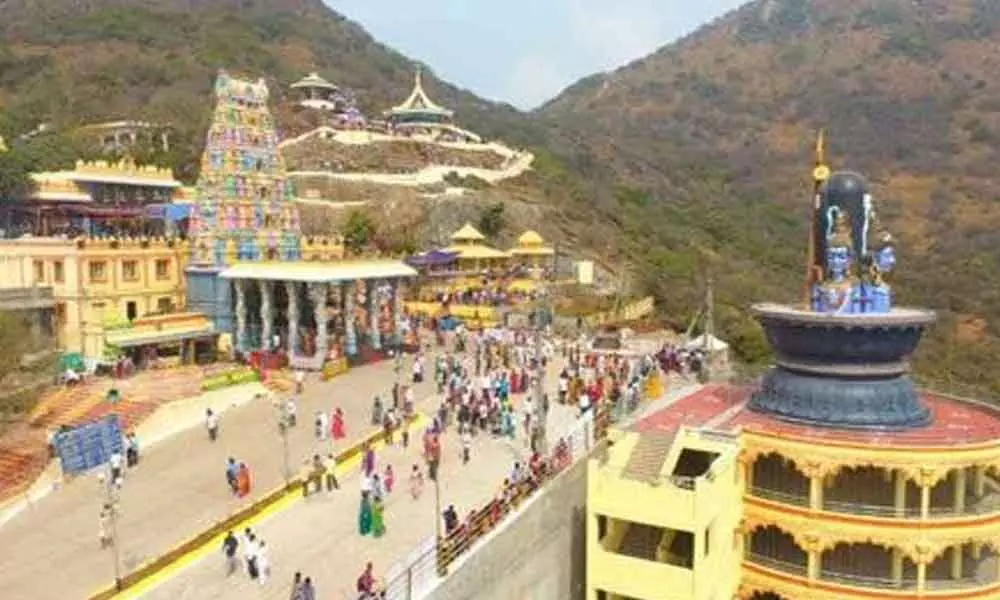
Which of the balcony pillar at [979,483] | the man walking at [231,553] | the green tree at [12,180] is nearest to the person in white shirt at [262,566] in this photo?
the man walking at [231,553]

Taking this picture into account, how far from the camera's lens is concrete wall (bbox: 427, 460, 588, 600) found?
58.6 ft

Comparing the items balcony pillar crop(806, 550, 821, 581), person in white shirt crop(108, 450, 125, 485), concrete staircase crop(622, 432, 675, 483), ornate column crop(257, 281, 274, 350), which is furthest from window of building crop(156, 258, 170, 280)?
balcony pillar crop(806, 550, 821, 581)

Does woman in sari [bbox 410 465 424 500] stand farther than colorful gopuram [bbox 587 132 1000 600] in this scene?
Yes

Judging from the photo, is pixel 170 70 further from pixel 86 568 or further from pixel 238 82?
pixel 86 568

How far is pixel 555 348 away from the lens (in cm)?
3650

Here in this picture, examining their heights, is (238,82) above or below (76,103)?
below

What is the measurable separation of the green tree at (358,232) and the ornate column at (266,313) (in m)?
22.0

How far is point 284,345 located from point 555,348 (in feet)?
32.2

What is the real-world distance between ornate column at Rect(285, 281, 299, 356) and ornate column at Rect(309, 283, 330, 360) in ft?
2.07

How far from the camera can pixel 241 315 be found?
118ft

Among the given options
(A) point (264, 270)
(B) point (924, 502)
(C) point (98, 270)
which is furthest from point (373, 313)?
(B) point (924, 502)

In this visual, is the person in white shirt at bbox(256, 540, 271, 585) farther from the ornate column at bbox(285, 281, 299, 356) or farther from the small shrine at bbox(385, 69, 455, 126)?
the small shrine at bbox(385, 69, 455, 126)

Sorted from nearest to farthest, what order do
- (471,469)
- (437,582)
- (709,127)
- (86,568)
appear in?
(437,582), (86,568), (471,469), (709,127)

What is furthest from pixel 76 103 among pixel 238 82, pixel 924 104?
pixel 924 104
